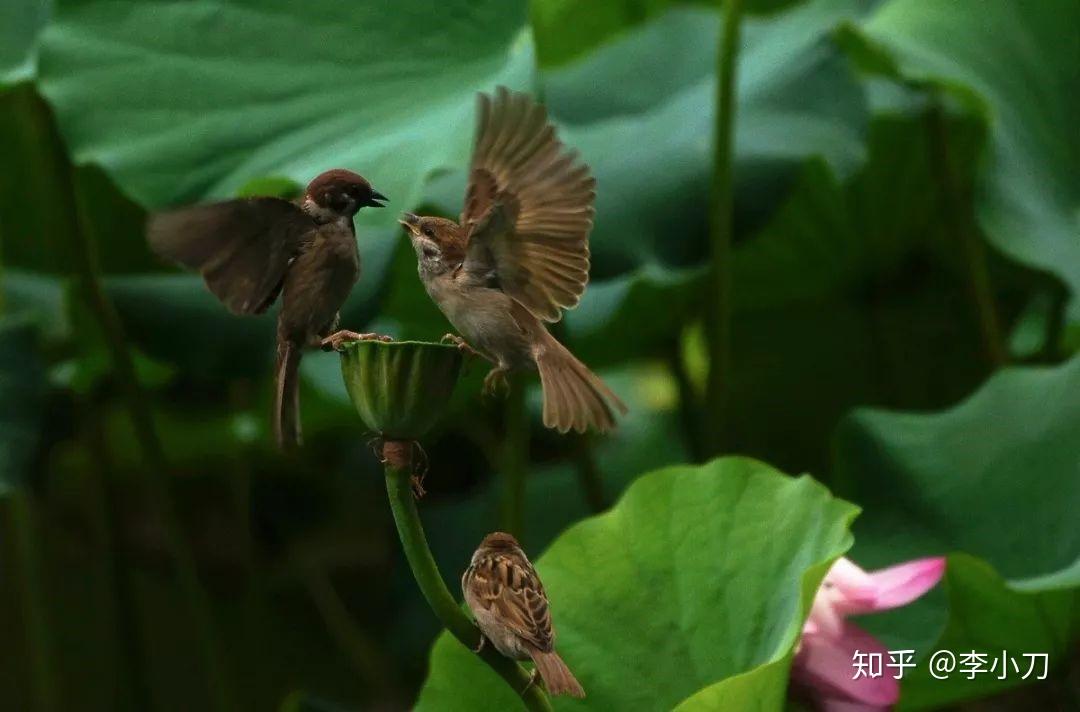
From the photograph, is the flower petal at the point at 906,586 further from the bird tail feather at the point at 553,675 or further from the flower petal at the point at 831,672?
the bird tail feather at the point at 553,675

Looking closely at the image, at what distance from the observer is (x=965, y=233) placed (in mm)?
1232

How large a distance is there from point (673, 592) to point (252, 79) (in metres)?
0.46

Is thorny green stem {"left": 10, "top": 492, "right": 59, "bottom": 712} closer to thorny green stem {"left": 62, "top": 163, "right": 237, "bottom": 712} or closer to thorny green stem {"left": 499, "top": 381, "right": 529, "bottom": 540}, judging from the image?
thorny green stem {"left": 62, "top": 163, "right": 237, "bottom": 712}

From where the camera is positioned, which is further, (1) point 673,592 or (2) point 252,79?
(2) point 252,79

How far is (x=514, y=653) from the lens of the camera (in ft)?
1.32

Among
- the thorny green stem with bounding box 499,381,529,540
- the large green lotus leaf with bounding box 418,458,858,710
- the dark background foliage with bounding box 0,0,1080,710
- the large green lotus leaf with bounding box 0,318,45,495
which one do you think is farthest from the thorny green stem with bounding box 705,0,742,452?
the large green lotus leaf with bounding box 0,318,45,495

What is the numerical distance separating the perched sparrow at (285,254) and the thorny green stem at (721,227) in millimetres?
629

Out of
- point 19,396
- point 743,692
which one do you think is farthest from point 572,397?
point 19,396

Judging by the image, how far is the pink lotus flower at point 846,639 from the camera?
0.62 metres

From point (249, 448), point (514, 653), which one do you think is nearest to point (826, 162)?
point (249, 448)

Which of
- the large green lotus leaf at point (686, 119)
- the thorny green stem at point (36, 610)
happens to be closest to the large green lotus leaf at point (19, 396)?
the thorny green stem at point (36, 610)

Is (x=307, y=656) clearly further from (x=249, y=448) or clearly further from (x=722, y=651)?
(x=722, y=651)

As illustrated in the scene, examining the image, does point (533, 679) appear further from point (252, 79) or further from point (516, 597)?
point (252, 79)

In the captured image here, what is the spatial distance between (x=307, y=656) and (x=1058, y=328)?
1.06m
